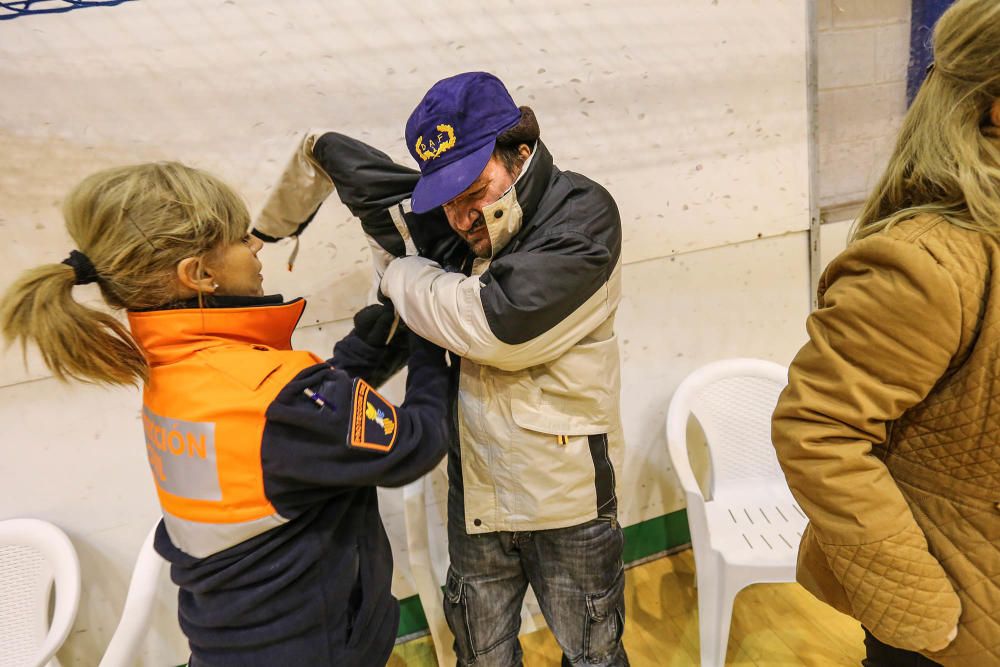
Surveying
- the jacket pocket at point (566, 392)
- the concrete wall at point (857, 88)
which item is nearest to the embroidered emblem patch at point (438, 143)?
the jacket pocket at point (566, 392)

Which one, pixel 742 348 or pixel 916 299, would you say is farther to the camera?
pixel 742 348

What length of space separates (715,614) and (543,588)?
1.94 ft

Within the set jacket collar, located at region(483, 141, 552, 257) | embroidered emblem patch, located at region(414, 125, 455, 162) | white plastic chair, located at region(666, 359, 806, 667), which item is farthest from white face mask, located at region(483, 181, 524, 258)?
white plastic chair, located at region(666, 359, 806, 667)

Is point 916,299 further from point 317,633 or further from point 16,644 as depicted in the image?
point 16,644

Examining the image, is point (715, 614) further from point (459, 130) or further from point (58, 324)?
point (58, 324)

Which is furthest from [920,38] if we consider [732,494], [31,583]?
[31,583]

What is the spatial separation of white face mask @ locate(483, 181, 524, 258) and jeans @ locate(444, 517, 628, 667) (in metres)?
0.62

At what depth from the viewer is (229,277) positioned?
1.05 metres

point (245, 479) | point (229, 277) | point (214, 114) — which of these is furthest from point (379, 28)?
point (245, 479)

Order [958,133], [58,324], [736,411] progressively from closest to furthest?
[958,133], [58,324], [736,411]

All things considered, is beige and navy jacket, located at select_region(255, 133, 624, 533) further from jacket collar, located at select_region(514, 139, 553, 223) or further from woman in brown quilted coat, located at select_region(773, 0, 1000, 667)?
woman in brown quilted coat, located at select_region(773, 0, 1000, 667)

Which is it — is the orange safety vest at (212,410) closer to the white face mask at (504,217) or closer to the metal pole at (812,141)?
the white face mask at (504,217)

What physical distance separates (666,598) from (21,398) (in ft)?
6.16

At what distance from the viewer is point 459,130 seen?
1.15 m
